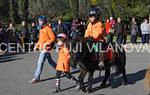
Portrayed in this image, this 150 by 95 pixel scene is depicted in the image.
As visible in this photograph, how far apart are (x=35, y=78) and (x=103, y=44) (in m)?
2.50

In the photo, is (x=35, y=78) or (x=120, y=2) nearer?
(x=35, y=78)

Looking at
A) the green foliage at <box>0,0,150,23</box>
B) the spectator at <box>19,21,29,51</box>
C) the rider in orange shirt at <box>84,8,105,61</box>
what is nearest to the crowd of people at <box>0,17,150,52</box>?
the spectator at <box>19,21,29,51</box>

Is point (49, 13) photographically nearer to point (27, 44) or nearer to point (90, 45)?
point (27, 44)

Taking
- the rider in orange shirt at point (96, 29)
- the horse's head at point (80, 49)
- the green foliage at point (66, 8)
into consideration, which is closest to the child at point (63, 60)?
the rider in orange shirt at point (96, 29)

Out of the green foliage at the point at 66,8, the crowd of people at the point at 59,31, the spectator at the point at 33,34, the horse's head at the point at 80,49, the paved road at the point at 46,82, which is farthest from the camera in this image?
the green foliage at the point at 66,8

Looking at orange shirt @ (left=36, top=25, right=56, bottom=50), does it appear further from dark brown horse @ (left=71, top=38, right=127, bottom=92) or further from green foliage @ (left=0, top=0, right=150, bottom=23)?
green foliage @ (left=0, top=0, right=150, bottom=23)

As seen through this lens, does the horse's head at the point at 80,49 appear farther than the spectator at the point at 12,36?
No

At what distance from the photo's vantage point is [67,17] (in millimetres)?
49594

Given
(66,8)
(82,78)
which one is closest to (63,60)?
(82,78)

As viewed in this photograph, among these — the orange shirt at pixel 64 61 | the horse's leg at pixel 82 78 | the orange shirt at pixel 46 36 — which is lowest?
the horse's leg at pixel 82 78

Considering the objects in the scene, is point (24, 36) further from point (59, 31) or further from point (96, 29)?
point (96, 29)

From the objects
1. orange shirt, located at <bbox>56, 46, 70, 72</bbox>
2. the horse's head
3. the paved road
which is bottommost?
the paved road

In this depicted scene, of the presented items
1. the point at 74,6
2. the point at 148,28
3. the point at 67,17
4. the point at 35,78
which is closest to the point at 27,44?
the point at 148,28

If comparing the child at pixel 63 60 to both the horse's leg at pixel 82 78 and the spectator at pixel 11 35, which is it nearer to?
the horse's leg at pixel 82 78
